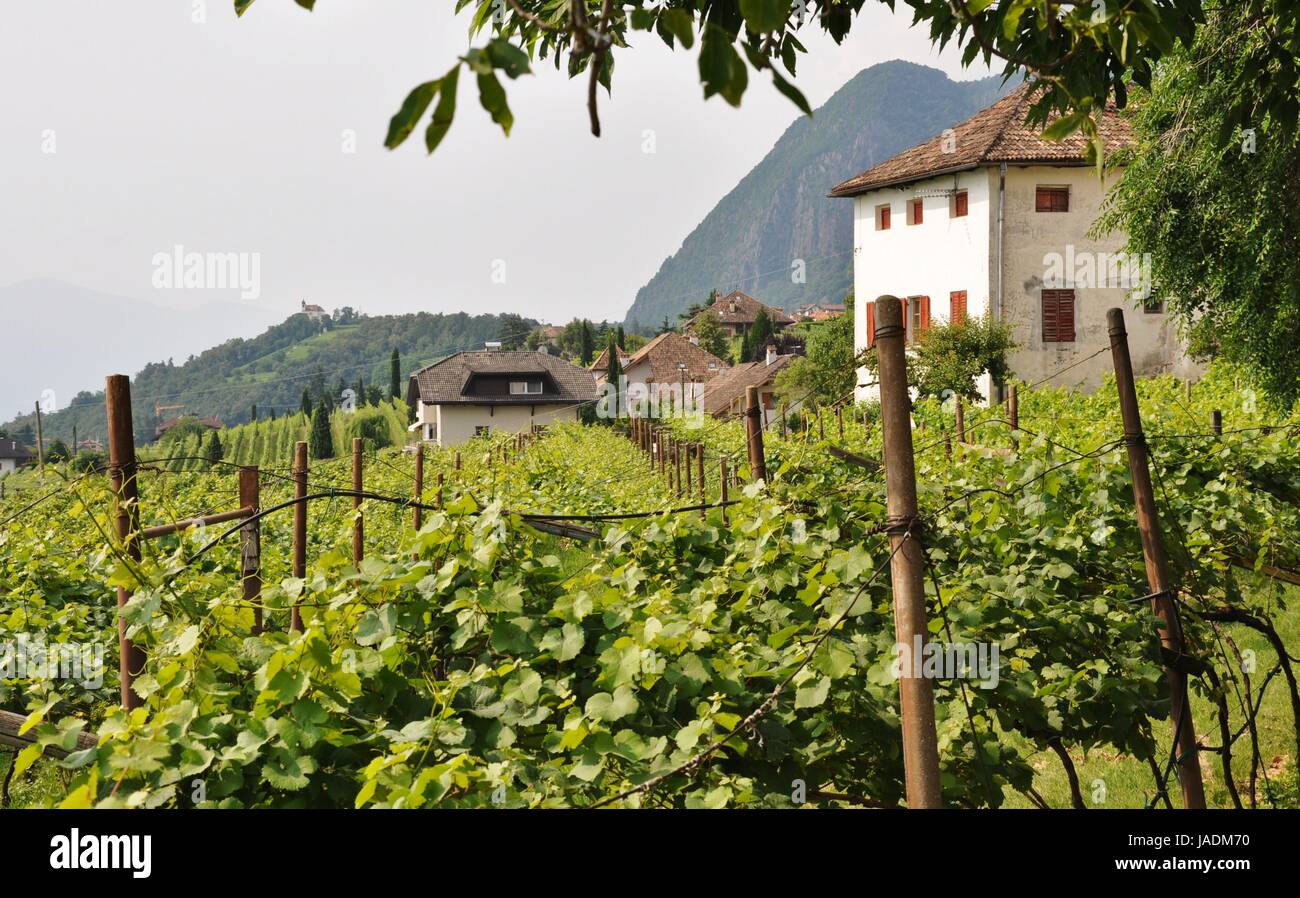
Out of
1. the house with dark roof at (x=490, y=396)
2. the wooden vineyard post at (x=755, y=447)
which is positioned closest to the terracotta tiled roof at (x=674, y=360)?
the house with dark roof at (x=490, y=396)

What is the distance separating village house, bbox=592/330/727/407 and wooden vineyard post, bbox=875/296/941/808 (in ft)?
245

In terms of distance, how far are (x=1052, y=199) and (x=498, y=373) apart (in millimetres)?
48817

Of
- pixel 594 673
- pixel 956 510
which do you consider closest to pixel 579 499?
pixel 956 510

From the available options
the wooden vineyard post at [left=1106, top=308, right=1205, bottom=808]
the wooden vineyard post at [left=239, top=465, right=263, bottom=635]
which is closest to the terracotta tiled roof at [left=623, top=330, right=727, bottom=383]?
the wooden vineyard post at [left=239, top=465, right=263, bottom=635]

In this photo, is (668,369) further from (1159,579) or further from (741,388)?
(1159,579)

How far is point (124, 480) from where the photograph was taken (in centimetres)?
360

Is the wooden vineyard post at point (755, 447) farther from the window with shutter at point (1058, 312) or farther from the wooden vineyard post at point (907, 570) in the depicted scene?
the window with shutter at point (1058, 312)

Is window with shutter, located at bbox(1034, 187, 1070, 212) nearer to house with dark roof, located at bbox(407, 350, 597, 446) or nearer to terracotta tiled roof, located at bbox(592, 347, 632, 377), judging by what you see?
house with dark roof, located at bbox(407, 350, 597, 446)

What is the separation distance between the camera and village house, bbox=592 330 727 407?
265 ft

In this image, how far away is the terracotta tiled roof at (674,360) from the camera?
8344 cm

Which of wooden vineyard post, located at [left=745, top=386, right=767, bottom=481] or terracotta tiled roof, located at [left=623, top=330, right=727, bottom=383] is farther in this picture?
A: terracotta tiled roof, located at [left=623, top=330, right=727, bottom=383]

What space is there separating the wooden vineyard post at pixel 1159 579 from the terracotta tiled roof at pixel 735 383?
55.0 meters
